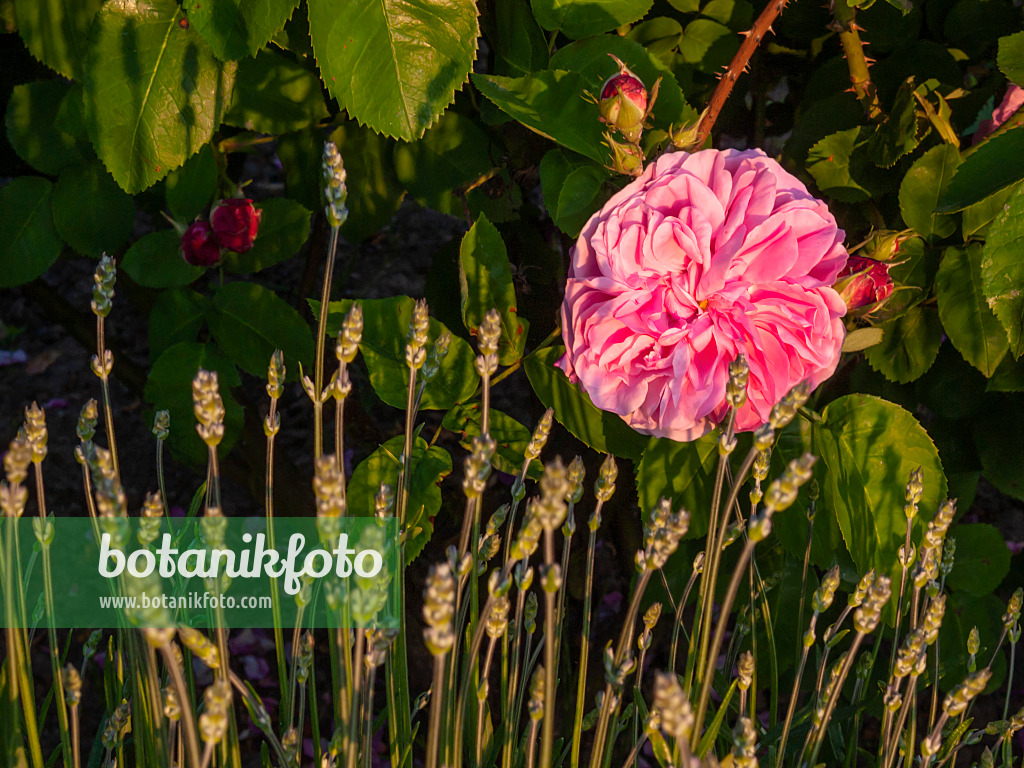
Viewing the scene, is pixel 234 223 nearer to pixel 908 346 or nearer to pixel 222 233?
pixel 222 233

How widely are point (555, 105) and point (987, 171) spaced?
33 cm

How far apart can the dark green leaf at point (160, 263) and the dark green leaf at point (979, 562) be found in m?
0.90

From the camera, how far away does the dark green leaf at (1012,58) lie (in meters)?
0.66

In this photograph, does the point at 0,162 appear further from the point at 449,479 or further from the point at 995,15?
the point at 995,15

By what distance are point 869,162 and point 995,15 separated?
0.23 m

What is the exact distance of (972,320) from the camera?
27.4 inches

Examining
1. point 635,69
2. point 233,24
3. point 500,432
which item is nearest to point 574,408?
point 500,432

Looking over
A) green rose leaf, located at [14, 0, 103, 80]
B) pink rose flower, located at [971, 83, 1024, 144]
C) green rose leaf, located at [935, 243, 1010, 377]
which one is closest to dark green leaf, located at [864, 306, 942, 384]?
green rose leaf, located at [935, 243, 1010, 377]

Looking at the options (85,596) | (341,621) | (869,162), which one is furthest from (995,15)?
(85,596)

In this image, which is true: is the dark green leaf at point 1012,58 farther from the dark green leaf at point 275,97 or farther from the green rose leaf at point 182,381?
the green rose leaf at point 182,381

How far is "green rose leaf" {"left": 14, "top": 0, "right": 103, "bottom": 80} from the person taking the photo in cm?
69

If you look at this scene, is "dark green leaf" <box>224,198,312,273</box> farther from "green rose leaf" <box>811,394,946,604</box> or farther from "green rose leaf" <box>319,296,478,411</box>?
"green rose leaf" <box>811,394,946,604</box>

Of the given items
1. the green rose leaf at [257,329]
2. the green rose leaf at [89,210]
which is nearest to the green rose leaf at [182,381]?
the green rose leaf at [257,329]

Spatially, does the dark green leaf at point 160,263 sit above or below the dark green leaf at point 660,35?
below
